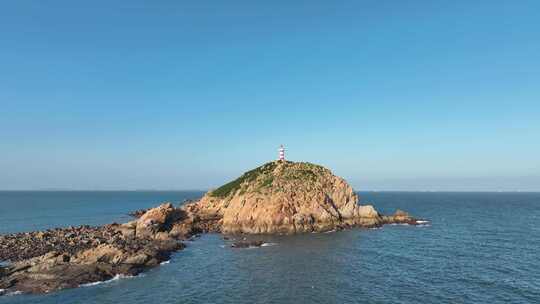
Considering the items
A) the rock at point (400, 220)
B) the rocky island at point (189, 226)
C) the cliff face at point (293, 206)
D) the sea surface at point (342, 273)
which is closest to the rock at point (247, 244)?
the rocky island at point (189, 226)

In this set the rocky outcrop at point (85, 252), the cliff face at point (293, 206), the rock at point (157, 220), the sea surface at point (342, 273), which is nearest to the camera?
the sea surface at point (342, 273)

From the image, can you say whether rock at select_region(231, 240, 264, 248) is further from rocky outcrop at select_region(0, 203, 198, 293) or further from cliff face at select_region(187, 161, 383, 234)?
cliff face at select_region(187, 161, 383, 234)

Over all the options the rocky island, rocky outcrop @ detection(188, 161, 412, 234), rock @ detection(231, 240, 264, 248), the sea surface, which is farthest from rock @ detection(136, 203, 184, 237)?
rock @ detection(231, 240, 264, 248)

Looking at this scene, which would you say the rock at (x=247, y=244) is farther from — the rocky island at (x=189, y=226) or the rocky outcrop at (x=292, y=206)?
the rocky outcrop at (x=292, y=206)

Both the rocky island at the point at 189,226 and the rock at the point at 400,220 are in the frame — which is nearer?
the rocky island at the point at 189,226

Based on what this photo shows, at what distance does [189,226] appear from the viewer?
110 metres

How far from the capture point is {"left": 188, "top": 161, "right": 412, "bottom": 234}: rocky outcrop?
350 ft

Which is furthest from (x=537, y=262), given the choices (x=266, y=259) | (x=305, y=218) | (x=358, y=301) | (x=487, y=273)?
(x=305, y=218)

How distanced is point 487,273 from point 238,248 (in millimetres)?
46461

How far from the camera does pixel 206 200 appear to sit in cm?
13862

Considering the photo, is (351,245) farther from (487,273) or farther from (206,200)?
(206,200)

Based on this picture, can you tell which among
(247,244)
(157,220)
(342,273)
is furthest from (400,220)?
(157,220)

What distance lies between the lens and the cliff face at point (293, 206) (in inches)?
4200

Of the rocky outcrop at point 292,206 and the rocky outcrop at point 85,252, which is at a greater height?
the rocky outcrop at point 292,206
